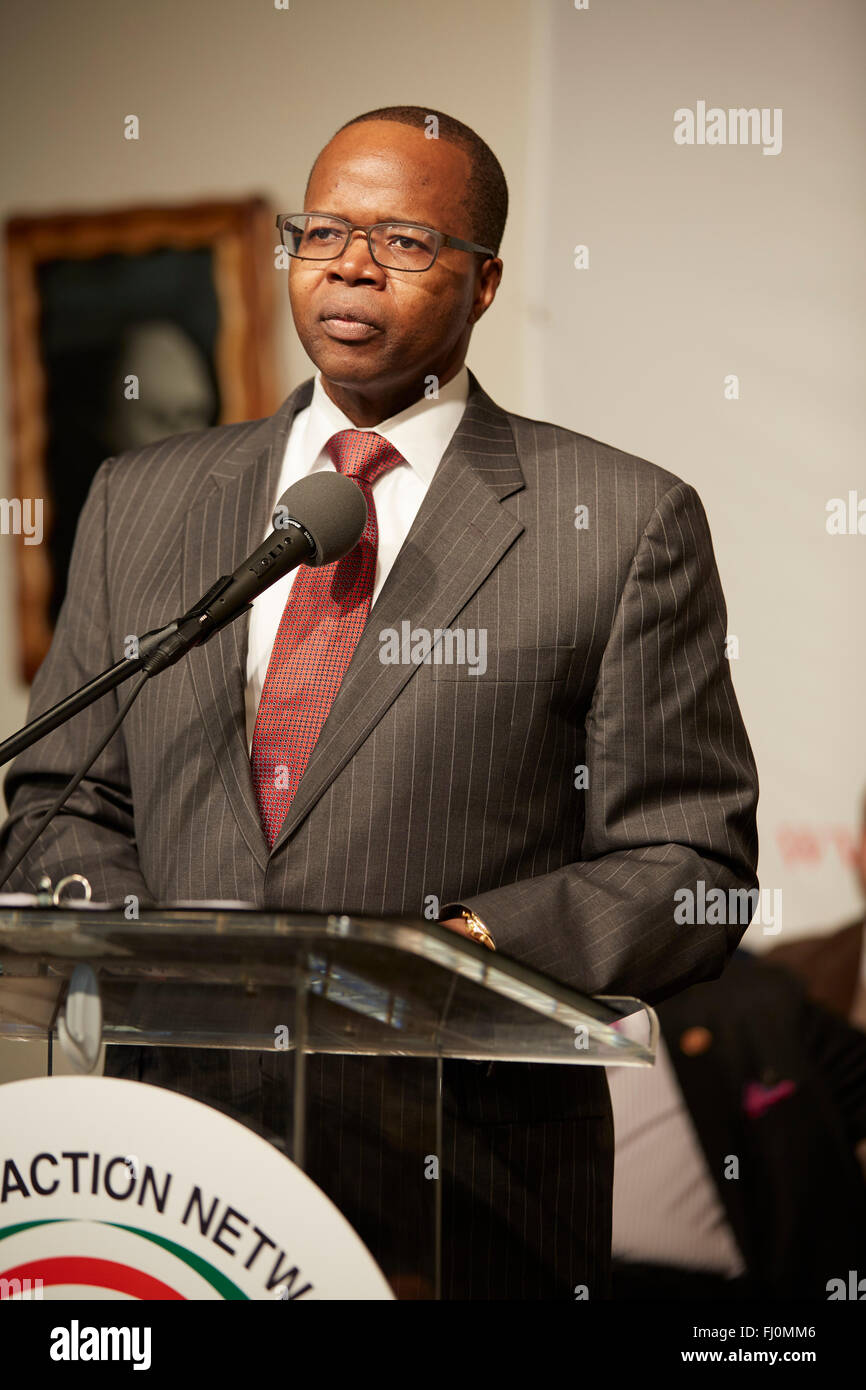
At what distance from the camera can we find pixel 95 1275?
113cm

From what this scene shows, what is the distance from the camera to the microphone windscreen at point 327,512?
A: 60.5 inches

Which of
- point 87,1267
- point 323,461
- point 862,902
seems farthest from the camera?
point 862,902

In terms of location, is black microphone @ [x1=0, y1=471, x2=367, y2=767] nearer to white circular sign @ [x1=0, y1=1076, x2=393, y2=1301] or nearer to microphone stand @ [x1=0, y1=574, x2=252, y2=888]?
microphone stand @ [x1=0, y1=574, x2=252, y2=888]

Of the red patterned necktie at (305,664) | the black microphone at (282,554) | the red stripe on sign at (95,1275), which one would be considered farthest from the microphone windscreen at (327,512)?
the red stripe on sign at (95,1275)

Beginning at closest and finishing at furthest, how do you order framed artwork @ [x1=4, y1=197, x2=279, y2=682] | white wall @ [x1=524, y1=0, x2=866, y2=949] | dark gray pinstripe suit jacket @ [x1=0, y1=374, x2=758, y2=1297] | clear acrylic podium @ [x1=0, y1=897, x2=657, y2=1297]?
1. clear acrylic podium @ [x1=0, y1=897, x2=657, y2=1297]
2. dark gray pinstripe suit jacket @ [x1=0, y1=374, x2=758, y2=1297]
3. white wall @ [x1=524, y1=0, x2=866, y2=949]
4. framed artwork @ [x1=4, y1=197, x2=279, y2=682]

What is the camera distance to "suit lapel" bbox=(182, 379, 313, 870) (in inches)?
68.4

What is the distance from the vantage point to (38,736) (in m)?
1.34

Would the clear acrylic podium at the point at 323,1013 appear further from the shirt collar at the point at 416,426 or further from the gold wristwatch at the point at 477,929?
the shirt collar at the point at 416,426

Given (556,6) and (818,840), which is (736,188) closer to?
(556,6)

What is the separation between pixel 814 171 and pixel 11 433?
1.96 meters

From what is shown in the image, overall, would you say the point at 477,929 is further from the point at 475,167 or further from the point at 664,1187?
the point at 664,1187

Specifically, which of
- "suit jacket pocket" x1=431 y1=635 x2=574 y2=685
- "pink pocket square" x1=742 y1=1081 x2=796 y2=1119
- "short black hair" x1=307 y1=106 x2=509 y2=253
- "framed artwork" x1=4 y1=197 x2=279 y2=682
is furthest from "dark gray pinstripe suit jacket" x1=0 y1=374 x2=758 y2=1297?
"framed artwork" x1=4 y1=197 x2=279 y2=682

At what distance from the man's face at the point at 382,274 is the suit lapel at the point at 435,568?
0.13 meters

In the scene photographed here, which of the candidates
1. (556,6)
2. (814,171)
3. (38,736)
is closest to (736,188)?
(814,171)
